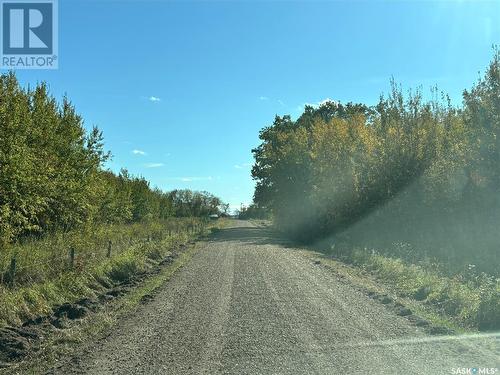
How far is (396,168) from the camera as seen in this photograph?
2452cm

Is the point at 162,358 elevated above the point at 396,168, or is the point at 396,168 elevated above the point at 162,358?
the point at 396,168

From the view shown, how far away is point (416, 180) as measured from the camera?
23.1 meters

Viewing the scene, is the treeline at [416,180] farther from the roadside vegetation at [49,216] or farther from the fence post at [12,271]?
the fence post at [12,271]

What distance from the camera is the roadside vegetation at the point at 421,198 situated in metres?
13.9

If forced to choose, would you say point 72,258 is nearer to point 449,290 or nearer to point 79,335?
point 79,335

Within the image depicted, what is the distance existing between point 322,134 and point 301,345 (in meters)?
32.4

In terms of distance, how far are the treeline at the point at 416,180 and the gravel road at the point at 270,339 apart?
7.69m

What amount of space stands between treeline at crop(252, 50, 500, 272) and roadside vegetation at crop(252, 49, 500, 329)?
0.18 ft

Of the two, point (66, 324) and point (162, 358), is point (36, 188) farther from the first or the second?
point (162, 358)

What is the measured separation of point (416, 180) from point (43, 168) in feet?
56.1

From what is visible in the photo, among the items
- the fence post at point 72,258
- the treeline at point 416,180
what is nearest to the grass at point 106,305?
the fence post at point 72,258

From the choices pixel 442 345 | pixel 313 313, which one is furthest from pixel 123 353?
pixel 442 345

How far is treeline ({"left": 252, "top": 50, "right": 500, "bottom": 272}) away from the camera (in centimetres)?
1673

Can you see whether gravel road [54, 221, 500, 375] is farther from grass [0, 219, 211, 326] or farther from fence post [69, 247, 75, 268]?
fence post [69, 247, 75, 268]
